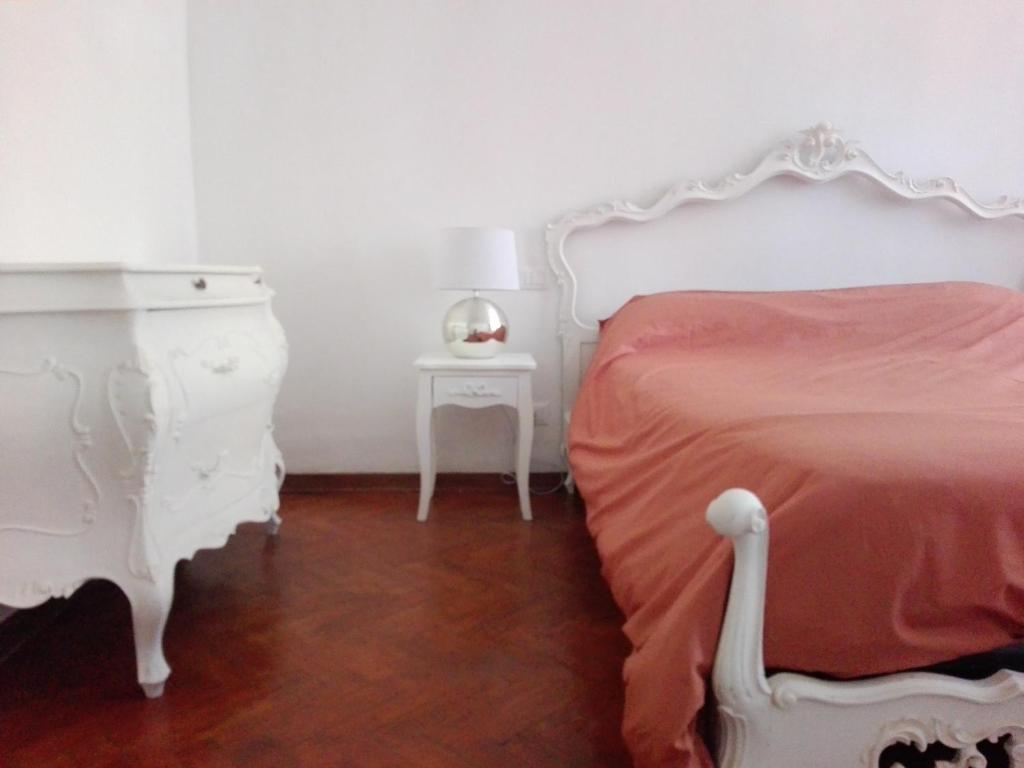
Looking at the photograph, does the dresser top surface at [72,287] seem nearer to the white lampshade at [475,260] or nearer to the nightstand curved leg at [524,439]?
the white lampshade at [475,260]

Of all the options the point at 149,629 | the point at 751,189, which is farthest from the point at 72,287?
the point at 751,189

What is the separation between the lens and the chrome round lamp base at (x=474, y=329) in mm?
2828

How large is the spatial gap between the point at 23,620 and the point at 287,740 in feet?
3.03

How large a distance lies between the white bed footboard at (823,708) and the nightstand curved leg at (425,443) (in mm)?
1719

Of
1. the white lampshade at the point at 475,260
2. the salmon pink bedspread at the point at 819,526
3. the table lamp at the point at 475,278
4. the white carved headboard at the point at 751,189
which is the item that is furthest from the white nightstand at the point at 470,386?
the salmon pink bedspread at the point at 819,526

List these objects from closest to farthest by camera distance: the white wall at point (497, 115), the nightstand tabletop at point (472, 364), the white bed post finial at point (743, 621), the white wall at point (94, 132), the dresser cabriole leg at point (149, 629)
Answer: the white bed post finial at point (743, 621), the dresser cabriole leg at point (149, 629), the white wall at point (94, 132), the nightstand tabletop at point (472, 364), the white wall at point (497, 115)

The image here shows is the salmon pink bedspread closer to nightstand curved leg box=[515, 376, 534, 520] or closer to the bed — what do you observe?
the bed

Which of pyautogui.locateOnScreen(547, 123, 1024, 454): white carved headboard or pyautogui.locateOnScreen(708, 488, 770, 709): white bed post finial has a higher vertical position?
pyautogui.locateOnScreen(547, 123, 1024, 454): white carved headboard

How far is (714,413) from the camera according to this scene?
1.63 meters

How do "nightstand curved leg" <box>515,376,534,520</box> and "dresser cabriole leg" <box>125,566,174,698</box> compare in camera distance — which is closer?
"dresser cabriole leg" <box>125,566,174,698</box>

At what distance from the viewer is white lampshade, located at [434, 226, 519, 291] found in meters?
2.74

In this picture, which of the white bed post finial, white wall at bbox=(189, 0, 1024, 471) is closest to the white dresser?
the white bed post finial

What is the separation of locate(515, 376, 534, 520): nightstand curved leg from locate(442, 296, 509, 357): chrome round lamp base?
0.71 ft

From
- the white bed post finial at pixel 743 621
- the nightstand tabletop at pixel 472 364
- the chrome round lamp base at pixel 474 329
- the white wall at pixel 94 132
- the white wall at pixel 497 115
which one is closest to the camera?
the white bed post finial at pixel 743 621
